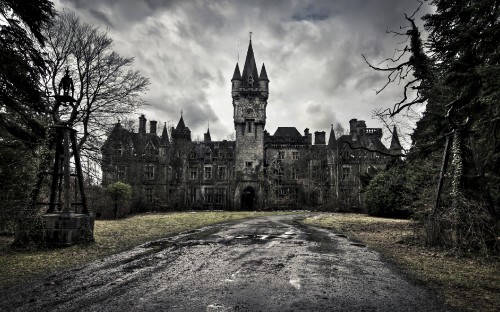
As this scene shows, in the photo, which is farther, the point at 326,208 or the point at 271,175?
the point at 271,175

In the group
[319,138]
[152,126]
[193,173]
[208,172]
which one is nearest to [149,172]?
[193,173]

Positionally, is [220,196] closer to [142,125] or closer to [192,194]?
[192,194]

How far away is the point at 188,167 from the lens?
157 ft

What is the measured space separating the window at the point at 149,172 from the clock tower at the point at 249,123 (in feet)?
38.5

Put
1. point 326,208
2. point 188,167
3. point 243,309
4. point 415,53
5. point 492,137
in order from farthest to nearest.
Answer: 1. point 188,167
2. point 326,208
3. point 415,53
4. point 492,137
5. point 243,309

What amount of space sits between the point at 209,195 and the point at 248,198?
5.82 metres

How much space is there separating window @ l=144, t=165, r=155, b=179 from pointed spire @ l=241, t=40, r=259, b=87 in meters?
18.3

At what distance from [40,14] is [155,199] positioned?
1194 inches

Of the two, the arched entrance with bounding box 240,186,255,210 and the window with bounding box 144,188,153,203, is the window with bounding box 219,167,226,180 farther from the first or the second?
the window with bounding box 144,188,153,203

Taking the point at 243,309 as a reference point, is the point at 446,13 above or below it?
above

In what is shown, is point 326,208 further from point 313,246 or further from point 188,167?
point 313,246

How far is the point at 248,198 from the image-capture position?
44.7 meters

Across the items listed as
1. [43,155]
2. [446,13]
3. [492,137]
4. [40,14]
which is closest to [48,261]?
[43,155]

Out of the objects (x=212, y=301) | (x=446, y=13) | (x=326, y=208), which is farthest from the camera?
(x=326, y=208)
